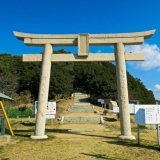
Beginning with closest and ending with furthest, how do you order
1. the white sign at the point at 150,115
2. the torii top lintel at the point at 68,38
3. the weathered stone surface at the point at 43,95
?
the white sign at the point at 150,115 < the weathered stone surface at the point at 43,95 < the torii top lintel at the point at 68,38

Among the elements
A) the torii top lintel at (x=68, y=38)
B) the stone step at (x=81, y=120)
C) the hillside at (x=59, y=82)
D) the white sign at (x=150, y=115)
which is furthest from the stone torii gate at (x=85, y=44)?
the hillside at (x=59, y=82)

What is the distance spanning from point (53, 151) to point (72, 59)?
16.6 ft

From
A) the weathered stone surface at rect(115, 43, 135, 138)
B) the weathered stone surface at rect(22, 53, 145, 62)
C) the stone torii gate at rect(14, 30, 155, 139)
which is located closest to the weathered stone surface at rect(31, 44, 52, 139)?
the stone torii gate at rect(14, 30, 155, 139)

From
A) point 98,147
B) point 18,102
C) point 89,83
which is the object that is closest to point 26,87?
point 18,102

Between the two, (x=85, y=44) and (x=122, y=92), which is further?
(x=85, y=44)

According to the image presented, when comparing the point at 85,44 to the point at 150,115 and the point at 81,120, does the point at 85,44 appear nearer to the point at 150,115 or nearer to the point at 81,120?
the point at 150,115

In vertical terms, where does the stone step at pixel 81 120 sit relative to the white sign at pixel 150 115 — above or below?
below

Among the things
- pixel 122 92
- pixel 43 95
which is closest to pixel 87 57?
pixel 122 92

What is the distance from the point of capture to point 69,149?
8039 millimetres

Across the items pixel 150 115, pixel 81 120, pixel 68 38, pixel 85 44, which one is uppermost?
pixel 68 38

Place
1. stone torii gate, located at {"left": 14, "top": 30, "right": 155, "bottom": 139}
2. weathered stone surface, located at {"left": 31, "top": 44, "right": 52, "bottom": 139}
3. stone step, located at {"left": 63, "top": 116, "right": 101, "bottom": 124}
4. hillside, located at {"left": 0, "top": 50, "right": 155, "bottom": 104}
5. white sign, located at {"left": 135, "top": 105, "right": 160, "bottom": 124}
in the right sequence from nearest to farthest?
white sign, located at {"left": 135, "top": 105, "right": 160, "bottom": 124} < weathered stone surface, located at {"left": 31, "top": 44, "right": 52, "bottom": 139} < stone torii gate, located at {"left": 14, "top": 30, "right": 155, "bottom": 139} < stone step, located at {"left": 63, "top": 116, "right": 101, "bottom": 124} < hillside, located at {"left": 0, "top": 50, "right": 155, "bottom": 104}

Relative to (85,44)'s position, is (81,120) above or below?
below

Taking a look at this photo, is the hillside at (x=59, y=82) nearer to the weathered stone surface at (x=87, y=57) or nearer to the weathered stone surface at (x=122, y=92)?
the weathered stone surface at (x=87, y=57)

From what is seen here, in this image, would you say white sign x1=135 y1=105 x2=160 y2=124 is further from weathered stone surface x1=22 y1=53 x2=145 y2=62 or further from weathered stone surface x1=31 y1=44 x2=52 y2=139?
weathered stone surface x1=31 y1=44 x2=52 y2=139
